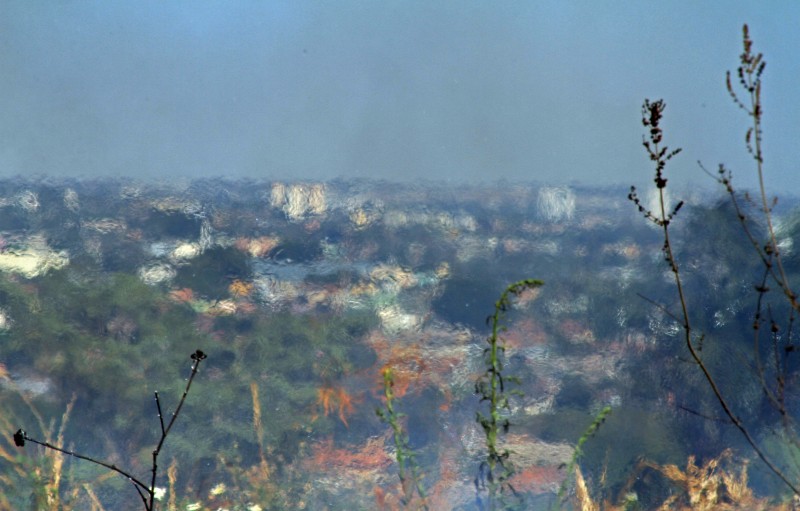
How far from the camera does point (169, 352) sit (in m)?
5.28

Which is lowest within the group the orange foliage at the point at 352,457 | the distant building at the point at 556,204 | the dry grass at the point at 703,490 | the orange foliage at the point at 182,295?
the dry grass at the point at 703,490

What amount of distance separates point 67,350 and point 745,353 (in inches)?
188

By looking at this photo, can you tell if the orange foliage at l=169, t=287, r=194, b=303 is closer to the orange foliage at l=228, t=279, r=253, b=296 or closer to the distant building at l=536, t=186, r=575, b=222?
the orange foliage at l=228, t=279, r=253, b=296

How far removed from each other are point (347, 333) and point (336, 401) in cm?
56

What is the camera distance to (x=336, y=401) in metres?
5.11

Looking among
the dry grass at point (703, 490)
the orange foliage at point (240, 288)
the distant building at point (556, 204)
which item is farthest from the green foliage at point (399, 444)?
the distant building at point (556, 204)

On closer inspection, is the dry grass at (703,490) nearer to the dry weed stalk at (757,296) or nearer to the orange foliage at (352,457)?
the dry weed stalk at (757,296)

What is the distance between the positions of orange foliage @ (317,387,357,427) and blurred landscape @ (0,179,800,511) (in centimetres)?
2

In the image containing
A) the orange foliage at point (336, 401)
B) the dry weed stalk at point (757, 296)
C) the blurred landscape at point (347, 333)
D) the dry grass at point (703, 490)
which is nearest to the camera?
the dry weed stalk at point (757, 296)

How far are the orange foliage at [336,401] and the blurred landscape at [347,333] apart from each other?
0.6 inches

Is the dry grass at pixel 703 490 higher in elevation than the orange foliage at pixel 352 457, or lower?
lower

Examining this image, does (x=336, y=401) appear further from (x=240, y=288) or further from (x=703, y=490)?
(x=703, y=490)

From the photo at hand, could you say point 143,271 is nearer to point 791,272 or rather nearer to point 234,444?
point 234,444

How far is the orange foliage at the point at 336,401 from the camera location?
5.06 meters
